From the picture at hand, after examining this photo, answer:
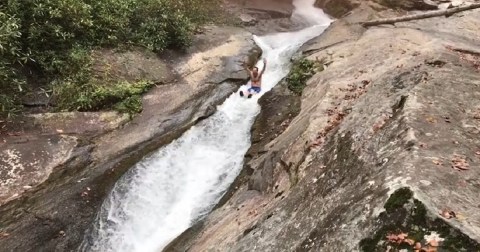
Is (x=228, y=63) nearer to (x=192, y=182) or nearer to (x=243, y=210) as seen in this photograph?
(x=192, y=182)

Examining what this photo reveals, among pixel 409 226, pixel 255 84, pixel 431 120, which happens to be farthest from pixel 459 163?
pixel 255 84

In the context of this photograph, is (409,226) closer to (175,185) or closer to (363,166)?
(363,166)

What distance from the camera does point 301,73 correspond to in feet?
53.1

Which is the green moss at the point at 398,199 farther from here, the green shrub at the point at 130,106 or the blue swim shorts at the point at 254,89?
the blue swim shorts at the point at 254,89

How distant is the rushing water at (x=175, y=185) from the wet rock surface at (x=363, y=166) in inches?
36.1

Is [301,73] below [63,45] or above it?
below

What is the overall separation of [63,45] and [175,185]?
7076mm

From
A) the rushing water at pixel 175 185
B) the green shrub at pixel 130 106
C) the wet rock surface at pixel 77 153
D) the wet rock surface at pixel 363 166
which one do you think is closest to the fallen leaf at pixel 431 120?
the wet rock surface at pixel 363 166

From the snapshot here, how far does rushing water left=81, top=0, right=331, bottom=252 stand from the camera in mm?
10281

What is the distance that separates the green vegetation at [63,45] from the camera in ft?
42.7

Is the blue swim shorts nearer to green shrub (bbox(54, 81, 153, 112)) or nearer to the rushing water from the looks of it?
the rushing water

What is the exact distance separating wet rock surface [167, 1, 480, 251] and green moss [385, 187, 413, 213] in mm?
73

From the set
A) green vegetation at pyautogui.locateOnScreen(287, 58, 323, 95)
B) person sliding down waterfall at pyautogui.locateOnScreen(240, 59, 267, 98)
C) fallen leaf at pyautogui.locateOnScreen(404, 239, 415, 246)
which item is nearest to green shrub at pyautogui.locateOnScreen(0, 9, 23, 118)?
person sliding down waterfall at pyautogui.locateOnScreen(240, 59, 267, 98)

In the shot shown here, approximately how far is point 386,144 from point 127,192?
6.98 metres
